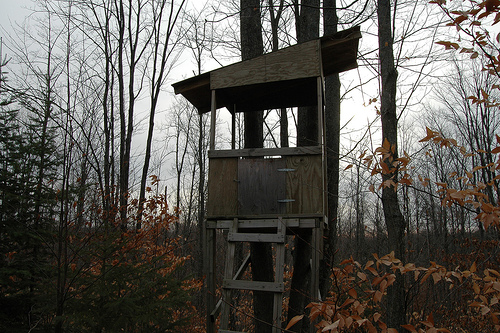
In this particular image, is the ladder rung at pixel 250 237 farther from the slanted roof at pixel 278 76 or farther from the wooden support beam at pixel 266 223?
the slanted roof at pixel 278 76

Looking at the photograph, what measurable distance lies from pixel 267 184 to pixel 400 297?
6.73 ft

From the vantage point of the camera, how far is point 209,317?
500 centimetres

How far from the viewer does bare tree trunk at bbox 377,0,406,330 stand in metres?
4.36

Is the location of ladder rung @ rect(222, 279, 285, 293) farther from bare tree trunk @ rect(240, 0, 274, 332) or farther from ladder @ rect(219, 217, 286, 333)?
bare tree trunk @ rect(240, 0, 274, 332)

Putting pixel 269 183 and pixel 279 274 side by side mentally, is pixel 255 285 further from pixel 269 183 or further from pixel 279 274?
pixel 269 183

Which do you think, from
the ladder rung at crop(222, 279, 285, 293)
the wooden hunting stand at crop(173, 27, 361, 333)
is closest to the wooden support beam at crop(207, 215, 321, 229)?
the wooden hunting stand at crop(173, 27, 361, 333)

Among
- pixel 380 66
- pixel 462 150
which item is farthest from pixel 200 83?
pixel 462 150

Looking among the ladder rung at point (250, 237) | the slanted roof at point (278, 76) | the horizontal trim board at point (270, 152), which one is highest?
the slanted roof at point (278, 76)

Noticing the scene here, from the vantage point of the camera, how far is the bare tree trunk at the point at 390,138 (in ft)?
Answer: 14.3

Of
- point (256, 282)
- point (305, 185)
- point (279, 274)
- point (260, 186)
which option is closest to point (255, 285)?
point (256, 282)

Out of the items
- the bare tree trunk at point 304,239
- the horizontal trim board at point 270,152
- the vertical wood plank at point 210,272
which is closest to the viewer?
the horizontal trim board at point 270,152

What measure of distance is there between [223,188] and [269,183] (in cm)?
63

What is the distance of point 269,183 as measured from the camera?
4.75 m

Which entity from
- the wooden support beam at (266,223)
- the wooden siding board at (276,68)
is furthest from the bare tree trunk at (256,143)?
the wooden support beam at (266,223)
